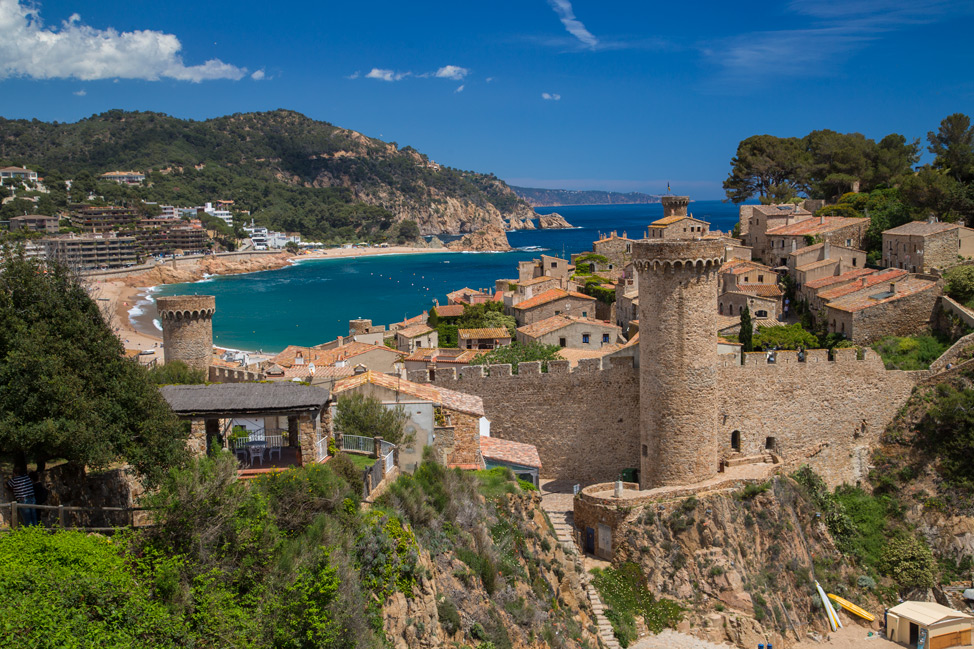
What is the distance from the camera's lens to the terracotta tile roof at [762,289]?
1297 inches

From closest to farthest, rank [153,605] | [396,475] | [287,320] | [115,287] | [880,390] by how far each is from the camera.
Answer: [153,605]
[396,475]
[880,390]
[287,320]
[115,287]

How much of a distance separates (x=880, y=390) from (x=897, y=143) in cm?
3224

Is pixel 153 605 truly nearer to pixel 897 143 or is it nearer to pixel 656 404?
pixel 656 404

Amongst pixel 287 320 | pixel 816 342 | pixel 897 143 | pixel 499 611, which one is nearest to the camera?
pixel 499 611

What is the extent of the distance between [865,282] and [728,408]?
1101 centimetres

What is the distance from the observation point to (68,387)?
1013 centimetres

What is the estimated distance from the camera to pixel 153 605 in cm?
805

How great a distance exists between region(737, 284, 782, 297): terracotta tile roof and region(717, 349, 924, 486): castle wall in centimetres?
1051

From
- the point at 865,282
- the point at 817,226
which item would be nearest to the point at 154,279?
the point at 817,226

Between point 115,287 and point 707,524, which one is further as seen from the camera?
point 115,287

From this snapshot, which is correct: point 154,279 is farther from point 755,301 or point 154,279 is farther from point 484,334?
point 755,301

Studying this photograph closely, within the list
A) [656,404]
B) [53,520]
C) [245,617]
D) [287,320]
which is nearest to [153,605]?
[245,617]

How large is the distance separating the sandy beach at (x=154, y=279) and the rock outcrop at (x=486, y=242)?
4.66 m

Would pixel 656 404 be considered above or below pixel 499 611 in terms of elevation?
above
